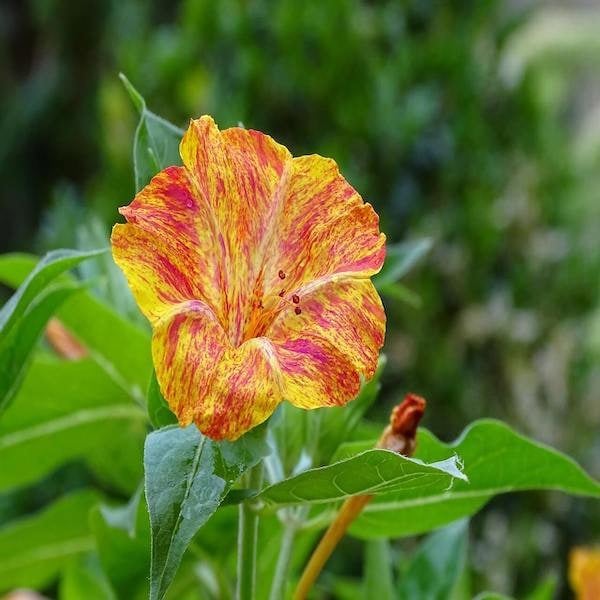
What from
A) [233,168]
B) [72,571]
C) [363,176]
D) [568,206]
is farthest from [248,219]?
[568,206]

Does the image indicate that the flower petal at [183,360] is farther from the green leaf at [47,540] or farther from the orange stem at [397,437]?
the green leaf at [47,540]

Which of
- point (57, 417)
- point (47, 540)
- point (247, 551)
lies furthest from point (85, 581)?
point (247, 551)

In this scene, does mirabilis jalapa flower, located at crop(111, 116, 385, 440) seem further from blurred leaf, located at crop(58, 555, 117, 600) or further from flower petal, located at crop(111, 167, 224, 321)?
blurred leaf, located at crop(58, 555, 117, 600)

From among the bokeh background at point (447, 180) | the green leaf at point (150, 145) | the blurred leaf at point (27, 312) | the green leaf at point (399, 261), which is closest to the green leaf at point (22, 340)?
the blurred leaf at point (27, 312)

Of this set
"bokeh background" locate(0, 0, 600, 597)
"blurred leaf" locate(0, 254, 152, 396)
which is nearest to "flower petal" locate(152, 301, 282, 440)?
"blurred leaf" locate(0, 254, 152, 396)

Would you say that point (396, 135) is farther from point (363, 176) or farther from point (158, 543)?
point (158, 543)

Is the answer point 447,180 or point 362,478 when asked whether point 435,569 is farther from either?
point 447,180
